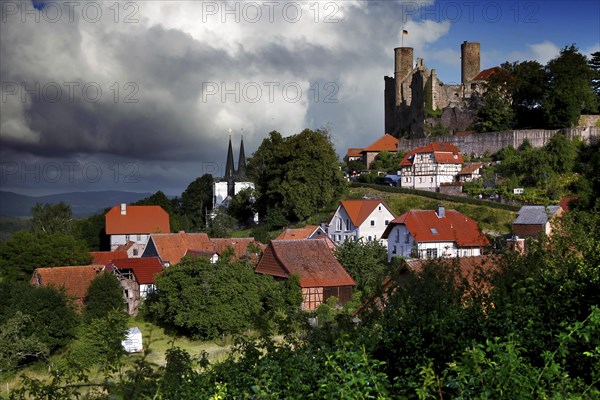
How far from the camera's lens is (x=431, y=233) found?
35.6 metres

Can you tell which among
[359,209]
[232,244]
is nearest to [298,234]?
[359,209]

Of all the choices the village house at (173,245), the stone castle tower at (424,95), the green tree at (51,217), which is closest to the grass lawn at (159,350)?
the village house at (173,245)

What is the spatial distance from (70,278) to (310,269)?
1299 cm

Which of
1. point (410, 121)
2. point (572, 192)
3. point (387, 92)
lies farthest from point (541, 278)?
point (387, 92)

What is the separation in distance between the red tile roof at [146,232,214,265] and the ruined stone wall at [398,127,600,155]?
2855cm

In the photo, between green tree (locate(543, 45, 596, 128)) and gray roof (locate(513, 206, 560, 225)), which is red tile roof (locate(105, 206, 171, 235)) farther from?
green tree (locate(543, 45, 596, 128))

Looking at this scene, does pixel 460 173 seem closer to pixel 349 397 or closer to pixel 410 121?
pixel 410 121

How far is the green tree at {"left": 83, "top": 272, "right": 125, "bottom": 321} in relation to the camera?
29.4 meters

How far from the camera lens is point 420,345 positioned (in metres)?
7.60

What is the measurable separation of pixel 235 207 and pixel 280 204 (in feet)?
36.6

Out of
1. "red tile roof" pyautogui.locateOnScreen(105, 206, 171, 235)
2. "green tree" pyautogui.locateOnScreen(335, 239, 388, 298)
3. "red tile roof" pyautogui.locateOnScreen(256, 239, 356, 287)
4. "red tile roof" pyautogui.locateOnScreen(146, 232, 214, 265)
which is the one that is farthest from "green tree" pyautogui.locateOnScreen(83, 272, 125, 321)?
"red tile roof" pyautogui.locateOnScreen(105, 206, 171, 235)

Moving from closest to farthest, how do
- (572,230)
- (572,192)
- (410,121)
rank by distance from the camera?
(572,230) < (572,192) < (410,121)

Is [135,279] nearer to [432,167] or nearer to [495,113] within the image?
[432,167]

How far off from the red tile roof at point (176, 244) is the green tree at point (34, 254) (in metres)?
4.86
